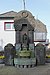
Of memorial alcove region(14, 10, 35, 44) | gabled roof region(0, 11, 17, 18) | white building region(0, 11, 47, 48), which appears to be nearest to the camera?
memorial alcove region(14, 10, 35, 44)

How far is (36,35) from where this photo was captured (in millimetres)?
42938

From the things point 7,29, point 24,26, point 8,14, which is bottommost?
point 24,26

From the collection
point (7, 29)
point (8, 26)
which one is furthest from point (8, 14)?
point (7, 29)

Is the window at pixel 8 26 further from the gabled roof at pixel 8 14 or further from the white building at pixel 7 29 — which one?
the gabled roof at pixel 8 14

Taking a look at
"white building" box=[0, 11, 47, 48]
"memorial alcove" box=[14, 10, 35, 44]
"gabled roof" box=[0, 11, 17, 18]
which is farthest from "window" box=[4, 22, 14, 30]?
"memorial alcove" box=[14, 10, 35, 44]

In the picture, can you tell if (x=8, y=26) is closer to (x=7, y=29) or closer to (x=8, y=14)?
(x=7, y=29)

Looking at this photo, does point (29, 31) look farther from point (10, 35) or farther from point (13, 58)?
point (10, 35)

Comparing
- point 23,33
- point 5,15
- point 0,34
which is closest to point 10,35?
point 0,34

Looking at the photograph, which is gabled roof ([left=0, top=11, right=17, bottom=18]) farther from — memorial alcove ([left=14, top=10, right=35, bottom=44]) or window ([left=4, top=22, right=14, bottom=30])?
memorial alcove ([left=14, top=10, right=35, bottom=44])

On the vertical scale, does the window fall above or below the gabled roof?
below

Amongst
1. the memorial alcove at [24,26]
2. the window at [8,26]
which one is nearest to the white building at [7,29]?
the window at [8,26]

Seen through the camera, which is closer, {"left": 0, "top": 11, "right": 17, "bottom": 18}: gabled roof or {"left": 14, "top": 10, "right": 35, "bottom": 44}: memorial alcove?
{"left": 14, "top": 10, "right": 35, "bottom": 44}: memorial alcove

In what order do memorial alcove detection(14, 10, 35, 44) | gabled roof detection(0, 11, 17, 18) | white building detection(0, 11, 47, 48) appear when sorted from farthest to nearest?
gabled roof detection(0, 11, 17, 18), white building detection(0, 11, 47, 48), memorial alcove detection(14, 10, 35, 44)

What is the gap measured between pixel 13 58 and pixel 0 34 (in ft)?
71.5
